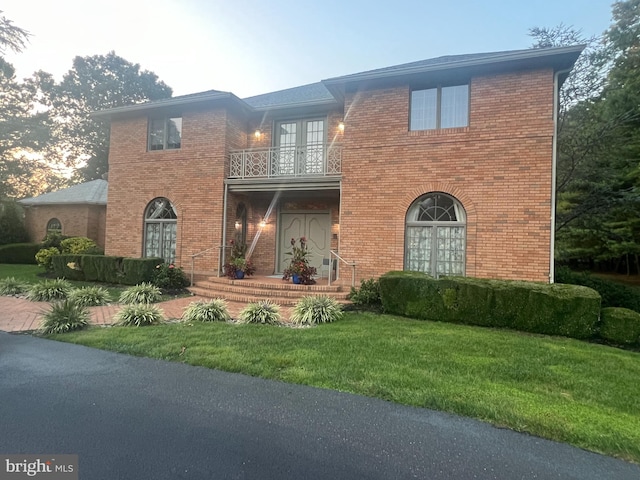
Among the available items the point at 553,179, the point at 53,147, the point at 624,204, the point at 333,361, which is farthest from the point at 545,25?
the point at 53,147

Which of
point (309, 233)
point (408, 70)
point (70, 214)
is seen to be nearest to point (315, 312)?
point (309, 233)

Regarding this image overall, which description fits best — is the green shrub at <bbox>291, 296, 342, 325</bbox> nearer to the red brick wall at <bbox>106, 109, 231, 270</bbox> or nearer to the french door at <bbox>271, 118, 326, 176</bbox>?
the french door at <bbox>271, 118, 326, 176</bbox>

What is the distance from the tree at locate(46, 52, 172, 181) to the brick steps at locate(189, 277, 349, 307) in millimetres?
28762

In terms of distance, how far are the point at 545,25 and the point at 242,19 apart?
39.5ft

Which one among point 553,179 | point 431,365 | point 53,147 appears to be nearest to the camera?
point 431,365

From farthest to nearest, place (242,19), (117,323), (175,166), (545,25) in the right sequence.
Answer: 1. (242,19)
2. (545,25)
3. (175,166)
4. (117,323)

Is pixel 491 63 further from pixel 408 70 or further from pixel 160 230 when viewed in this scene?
pixel 160 230

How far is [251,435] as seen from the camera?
2.87m

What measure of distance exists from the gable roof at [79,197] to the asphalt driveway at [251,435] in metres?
18.1

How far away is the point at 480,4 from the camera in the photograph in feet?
47.4

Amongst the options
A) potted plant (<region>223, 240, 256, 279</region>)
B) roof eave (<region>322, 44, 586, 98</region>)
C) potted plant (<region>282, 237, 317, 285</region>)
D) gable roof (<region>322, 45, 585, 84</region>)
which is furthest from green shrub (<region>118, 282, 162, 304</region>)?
gable roof (<region>322, 45, 585, 84</region>)

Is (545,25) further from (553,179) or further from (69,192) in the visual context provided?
(69,192)

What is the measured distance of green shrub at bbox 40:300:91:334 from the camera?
238 inches

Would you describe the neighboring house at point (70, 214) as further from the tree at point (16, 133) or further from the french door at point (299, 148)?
the french door at point (299, 148)
